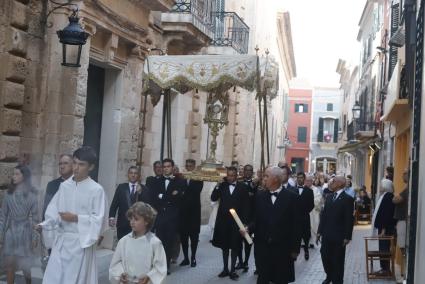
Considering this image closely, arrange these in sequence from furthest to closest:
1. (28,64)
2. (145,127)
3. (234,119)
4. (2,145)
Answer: (234,119) < (145,127) < (28,64) < (2,145)

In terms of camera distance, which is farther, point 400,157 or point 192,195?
point 400,157

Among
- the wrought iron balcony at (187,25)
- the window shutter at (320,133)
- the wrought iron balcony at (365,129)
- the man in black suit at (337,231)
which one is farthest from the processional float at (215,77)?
the window shutter at (320,133)

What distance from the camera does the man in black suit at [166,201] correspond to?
11594 millimetres

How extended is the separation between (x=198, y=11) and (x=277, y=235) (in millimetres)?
10076

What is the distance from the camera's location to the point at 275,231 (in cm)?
836

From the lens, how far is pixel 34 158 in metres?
10.6

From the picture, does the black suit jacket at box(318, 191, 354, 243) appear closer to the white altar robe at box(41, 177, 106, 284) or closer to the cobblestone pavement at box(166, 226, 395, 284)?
the cobblestone pavement at box(166, 226, 395, 284)

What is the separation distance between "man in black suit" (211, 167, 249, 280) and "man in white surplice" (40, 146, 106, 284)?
516 centimetres

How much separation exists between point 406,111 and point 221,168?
197 inches

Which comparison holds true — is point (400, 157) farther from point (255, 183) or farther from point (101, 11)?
point (101, 11)

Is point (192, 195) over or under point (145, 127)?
under

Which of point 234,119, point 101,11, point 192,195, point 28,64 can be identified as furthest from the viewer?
point 234,119

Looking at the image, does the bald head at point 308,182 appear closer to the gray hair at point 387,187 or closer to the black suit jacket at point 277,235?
the gray hair at point 387,187

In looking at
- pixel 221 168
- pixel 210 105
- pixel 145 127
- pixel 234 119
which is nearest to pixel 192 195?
pixel 221 168
